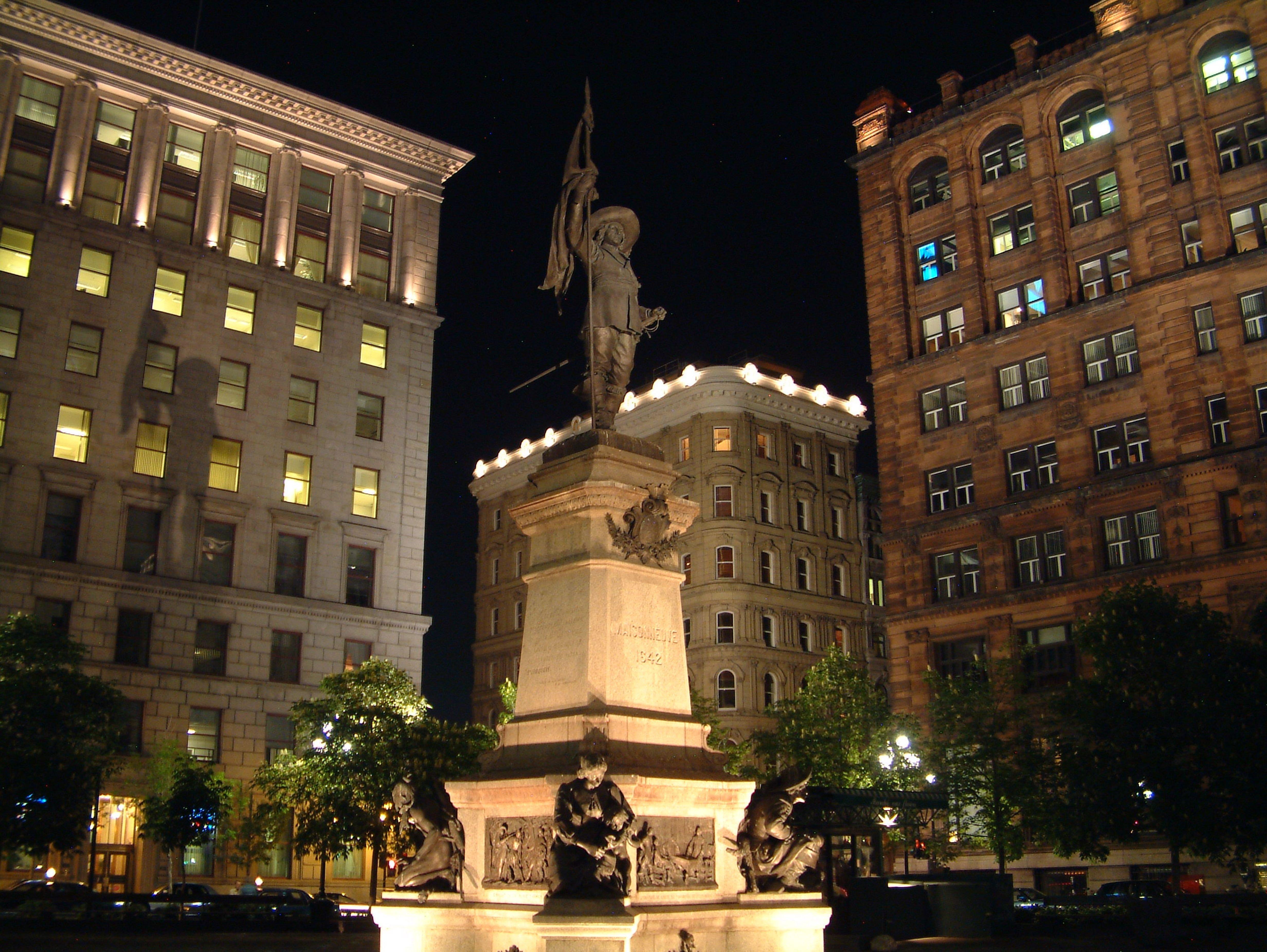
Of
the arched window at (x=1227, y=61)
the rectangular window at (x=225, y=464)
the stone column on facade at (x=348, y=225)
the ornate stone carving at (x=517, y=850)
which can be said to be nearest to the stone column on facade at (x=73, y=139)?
the stone column on facade at (x=348, y=225)

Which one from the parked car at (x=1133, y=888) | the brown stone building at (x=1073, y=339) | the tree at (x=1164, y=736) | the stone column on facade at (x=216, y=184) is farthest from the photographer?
the stone column on facade at (x=216, y=184)

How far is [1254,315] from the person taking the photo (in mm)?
46531

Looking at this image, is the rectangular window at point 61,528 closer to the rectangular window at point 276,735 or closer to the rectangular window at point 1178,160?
the rectangular window at point 276,735

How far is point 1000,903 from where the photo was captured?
27641 millimetres

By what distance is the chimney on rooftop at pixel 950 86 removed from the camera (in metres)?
59.9

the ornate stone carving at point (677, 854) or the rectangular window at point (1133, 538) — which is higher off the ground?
the rectangular window at point (1133, 538)

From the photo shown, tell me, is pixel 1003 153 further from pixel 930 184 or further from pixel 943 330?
pixel 943 330

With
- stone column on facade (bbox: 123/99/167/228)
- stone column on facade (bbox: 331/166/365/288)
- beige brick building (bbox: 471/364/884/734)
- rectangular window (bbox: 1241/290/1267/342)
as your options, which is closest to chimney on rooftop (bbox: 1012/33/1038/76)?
rectangular window (bbox: 1241/290/1267/342)

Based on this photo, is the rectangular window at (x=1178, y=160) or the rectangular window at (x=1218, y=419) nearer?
the rectangular window at (x=1218, y=419)

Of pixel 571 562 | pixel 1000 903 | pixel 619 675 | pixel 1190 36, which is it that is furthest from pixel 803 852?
pixel 1190 36

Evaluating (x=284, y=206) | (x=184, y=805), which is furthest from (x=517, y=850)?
(x=284, y=206)

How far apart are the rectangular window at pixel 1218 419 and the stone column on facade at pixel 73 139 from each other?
48.6 m

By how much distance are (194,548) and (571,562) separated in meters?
38.8

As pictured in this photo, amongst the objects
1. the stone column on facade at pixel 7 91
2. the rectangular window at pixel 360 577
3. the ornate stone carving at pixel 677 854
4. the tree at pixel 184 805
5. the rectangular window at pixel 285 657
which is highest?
the stone column on facade at pixel 7 91
